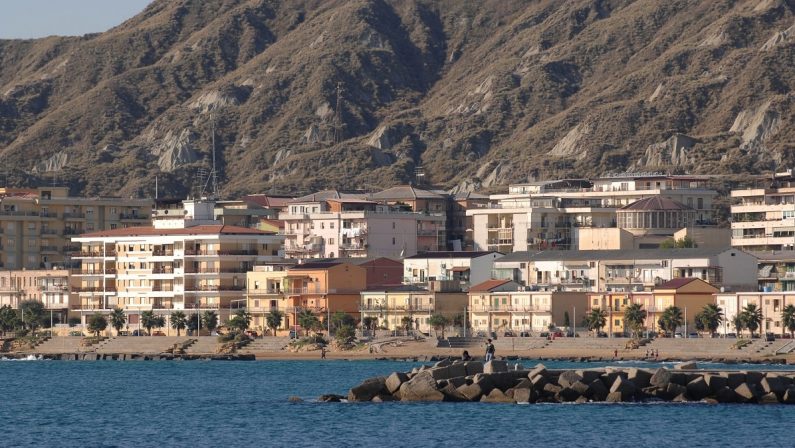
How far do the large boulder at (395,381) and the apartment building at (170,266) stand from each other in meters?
75.9

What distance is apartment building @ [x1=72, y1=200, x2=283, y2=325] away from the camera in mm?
180875

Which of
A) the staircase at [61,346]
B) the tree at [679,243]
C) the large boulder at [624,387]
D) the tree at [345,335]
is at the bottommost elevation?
the large boulder at [624,387]

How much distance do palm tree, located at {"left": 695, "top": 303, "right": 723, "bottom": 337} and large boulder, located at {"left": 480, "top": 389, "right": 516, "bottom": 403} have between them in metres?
54.3

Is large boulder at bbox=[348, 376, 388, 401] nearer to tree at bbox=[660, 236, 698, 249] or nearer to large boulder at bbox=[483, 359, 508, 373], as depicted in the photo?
large boulder at bbox=[483, 359, 508, 373]

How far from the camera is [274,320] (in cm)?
17338

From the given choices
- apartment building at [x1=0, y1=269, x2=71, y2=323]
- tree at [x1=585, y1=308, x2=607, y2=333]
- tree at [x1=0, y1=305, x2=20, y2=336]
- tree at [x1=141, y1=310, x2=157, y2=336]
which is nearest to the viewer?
tree at [x1=585, y1=308, x2=607, y2=333]

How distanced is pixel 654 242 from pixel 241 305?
135ft

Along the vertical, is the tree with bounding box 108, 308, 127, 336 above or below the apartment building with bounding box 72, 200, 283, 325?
below

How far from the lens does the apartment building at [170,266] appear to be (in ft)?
593

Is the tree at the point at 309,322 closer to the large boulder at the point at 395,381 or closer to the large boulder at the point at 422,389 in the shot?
the large boulder at the point at 395,381

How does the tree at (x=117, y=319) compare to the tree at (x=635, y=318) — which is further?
the tree at (x=117, y=319)

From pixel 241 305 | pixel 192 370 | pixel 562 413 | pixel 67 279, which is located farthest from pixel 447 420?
pixel 67 279

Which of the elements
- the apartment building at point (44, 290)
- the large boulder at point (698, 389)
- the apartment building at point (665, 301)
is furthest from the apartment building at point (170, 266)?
the large boulder at point (698, 389)

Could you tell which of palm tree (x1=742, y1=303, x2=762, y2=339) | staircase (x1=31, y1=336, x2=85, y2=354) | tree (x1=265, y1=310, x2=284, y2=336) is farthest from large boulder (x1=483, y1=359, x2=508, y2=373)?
staircase (x1=31, y1=336, x2=85, y2=354)
